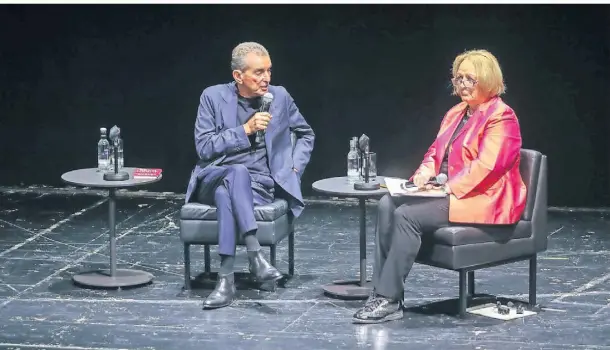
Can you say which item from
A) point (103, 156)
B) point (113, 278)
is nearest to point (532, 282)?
point (113, 278)

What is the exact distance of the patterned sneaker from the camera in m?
5.06

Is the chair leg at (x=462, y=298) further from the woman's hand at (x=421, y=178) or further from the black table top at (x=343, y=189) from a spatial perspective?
the black table top at (x=343, y=189)

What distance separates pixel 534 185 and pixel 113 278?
207 cm

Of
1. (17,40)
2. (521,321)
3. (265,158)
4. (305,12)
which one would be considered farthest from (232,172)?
(17,40)

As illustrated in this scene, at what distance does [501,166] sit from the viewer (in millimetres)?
5023

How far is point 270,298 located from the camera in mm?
5508

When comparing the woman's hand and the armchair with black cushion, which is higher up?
the woman's hand

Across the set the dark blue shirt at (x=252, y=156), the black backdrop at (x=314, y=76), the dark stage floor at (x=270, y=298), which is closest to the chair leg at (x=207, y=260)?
the dark stage floor at (x=270, y=298)

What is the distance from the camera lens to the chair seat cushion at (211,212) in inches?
216

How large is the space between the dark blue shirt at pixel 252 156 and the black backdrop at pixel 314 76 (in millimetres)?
2157

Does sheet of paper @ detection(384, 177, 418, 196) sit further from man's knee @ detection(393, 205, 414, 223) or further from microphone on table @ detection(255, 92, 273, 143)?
microphone on table @ detection(255, 92, 273, 143)

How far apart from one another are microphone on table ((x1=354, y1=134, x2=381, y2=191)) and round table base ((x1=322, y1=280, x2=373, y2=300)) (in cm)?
46

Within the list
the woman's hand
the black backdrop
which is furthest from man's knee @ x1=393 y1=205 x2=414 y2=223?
the black backdrop

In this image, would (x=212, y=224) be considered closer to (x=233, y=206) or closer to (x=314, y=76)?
(x=233, y=206)
